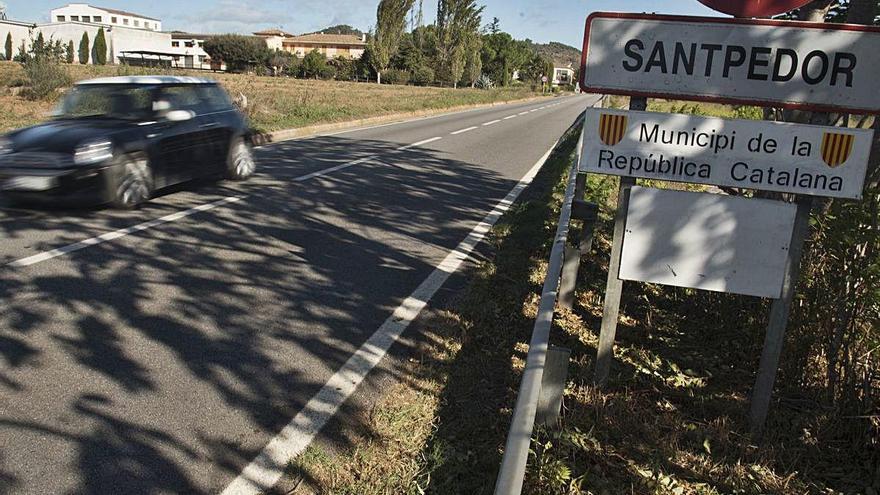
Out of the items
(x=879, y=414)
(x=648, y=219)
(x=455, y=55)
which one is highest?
(x=455, y=55)

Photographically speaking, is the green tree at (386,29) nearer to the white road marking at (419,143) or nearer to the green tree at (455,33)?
the green tree at (455,33)

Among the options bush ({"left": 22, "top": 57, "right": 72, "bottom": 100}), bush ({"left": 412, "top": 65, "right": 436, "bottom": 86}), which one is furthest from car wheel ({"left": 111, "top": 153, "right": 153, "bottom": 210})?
bush ({"left": 412, "top": 65, "right": 436, "bottom": 86})

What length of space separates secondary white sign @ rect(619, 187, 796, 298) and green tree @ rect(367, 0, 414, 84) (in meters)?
64.9

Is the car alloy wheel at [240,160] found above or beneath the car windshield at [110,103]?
beneath

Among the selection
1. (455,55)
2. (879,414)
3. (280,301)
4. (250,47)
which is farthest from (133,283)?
(250,47)

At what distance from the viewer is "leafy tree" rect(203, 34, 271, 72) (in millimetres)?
74875

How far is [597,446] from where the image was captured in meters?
3.08

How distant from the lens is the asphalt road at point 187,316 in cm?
303

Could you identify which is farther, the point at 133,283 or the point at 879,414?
the point at 133,283

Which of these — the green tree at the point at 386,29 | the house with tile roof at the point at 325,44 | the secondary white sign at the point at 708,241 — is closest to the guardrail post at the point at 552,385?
the secondary white sign at the point at 708,241

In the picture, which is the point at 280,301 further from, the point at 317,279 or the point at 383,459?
the point at 383,459

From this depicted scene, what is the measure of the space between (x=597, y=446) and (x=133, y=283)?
3.77 meters

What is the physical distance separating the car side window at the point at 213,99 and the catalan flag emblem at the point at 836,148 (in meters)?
8.06

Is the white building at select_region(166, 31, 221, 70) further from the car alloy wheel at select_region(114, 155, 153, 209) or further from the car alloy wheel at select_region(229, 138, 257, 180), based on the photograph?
the car alloy wheel at select_region(114, 155, 153, 209)
